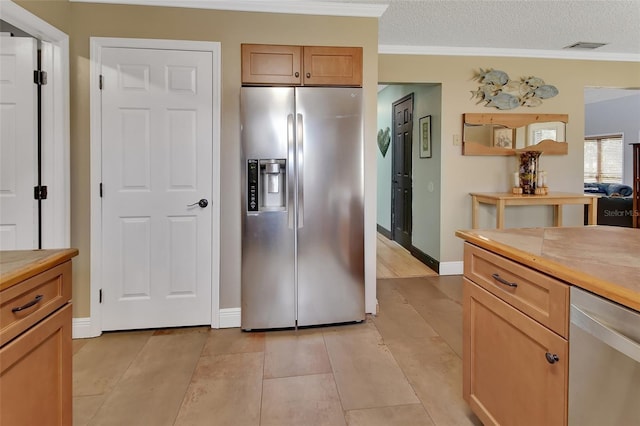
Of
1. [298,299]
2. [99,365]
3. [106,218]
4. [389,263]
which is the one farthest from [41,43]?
[389,263]

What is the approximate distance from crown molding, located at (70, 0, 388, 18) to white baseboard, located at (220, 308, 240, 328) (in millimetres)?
2255

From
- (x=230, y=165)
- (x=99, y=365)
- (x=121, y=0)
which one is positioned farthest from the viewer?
(x=230, y=165)

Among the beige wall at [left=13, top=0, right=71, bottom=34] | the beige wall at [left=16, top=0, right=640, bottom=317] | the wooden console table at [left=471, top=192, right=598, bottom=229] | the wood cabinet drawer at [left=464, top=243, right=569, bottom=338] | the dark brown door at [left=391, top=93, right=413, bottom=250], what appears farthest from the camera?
the dark brown door at [left=391, top=93, right=413, bottom=250]

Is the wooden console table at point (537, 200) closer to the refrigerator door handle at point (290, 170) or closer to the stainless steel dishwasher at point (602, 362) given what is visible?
the refrigerator door handle at point (290, 170)

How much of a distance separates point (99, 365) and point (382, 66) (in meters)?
3.63

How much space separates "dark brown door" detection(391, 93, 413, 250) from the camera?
526 cm

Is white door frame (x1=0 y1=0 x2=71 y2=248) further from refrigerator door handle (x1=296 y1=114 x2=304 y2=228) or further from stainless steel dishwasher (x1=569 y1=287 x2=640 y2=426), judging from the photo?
stainless steel dishwasher (x1=569 y1=287 x2=640 y2=426)

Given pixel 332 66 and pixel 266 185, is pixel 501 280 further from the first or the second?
pixel 332 66

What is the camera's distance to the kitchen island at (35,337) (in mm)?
961

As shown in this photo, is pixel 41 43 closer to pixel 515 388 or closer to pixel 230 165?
pixel 230 165

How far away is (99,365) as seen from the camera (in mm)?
2229

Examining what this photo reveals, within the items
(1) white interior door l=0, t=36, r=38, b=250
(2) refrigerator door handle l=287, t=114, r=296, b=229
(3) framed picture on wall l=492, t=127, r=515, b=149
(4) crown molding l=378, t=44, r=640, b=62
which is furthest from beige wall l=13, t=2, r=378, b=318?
(3) framed picture on wall l=492, t=127, r=515, b=149

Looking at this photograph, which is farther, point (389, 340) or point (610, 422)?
point (389, 340)

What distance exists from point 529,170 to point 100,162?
3.93 metres
